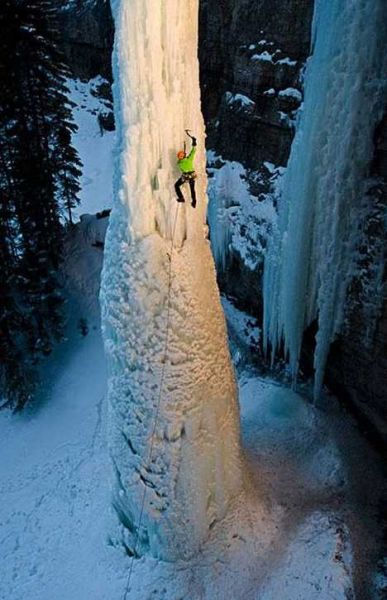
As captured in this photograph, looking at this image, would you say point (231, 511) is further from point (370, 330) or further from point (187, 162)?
point (187, 162)

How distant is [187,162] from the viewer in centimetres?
640

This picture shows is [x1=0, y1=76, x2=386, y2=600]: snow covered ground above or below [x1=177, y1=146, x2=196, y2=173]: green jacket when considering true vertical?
below

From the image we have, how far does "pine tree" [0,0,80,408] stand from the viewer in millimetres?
13250

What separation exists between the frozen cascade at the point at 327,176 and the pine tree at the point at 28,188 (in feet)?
22.8

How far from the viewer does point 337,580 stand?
25.6 ft

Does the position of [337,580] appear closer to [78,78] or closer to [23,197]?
[23,197]

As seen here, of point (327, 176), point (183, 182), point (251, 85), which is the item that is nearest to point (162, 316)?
point (183, 182)

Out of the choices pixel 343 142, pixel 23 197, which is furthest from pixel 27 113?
pixel 343 142

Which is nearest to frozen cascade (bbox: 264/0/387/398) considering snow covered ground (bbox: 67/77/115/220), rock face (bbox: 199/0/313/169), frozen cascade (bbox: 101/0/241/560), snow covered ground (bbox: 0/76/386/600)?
snow covered ground (bbox: 0/76/386/600)

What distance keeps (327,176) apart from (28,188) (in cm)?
911

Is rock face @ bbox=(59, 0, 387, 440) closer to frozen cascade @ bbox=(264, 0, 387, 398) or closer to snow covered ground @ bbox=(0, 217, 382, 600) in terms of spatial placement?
frozen cascade @ bbox=(264, 0, 387, 398)

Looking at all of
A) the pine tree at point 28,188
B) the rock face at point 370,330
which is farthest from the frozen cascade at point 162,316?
the pine tree at point 28,188

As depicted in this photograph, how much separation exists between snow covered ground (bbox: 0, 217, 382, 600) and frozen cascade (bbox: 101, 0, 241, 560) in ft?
1.81

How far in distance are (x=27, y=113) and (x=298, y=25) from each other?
8.16 meters
